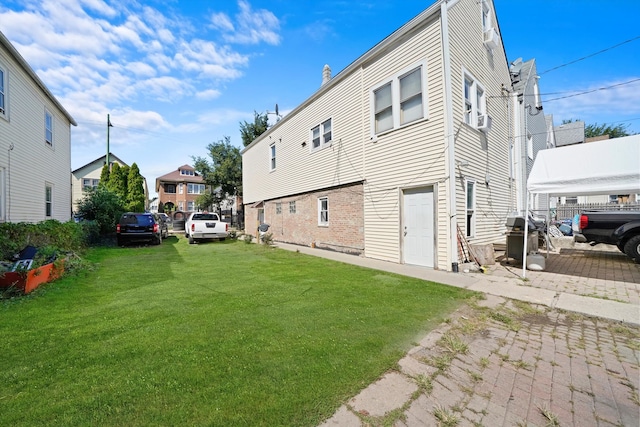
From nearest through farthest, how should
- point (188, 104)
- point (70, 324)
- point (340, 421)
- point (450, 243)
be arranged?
point (340, 421) < point (70, 324) < point (450, 243) < point (188, 104)

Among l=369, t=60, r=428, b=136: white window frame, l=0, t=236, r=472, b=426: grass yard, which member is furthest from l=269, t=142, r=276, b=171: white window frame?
l=0, t=236, r=472, b=426: grass yard

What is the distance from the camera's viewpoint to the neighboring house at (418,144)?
24.0 ft

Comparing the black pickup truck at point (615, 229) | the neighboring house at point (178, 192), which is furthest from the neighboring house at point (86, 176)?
the black pickup truck at point (615, 229)

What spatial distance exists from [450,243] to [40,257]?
1013 centimetres

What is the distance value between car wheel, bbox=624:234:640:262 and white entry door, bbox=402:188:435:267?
5806mm

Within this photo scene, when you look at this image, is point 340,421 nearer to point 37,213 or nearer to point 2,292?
point 2,292

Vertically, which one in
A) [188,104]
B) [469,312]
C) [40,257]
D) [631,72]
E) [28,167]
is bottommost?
[469,312]

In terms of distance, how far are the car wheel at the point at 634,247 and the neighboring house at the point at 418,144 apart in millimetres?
3111

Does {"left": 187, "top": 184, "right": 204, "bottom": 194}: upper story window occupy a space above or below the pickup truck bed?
above

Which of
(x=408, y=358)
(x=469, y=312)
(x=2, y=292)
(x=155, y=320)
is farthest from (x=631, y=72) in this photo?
(x=2, y=292)

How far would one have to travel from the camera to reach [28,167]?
34.9ft

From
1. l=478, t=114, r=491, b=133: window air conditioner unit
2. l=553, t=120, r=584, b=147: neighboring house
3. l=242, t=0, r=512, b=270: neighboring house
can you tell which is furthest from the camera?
l=553, t=120, r=584, b=147: neighboring house

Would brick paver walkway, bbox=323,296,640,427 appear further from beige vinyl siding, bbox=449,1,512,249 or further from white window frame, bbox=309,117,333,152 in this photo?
white window frame, bbox=309,117,333,152

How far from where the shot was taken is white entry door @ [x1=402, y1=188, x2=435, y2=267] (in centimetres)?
760
